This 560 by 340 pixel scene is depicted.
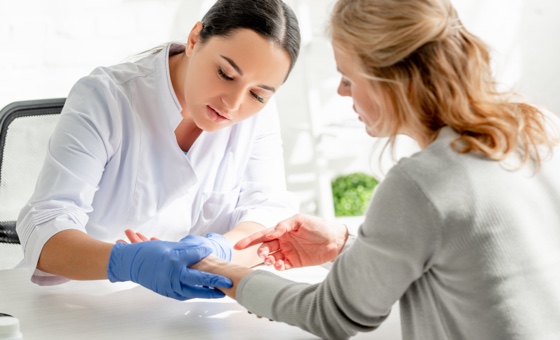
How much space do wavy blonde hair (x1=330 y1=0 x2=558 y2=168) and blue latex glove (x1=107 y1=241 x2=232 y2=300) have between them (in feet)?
1.25

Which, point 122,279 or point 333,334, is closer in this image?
point 333,334

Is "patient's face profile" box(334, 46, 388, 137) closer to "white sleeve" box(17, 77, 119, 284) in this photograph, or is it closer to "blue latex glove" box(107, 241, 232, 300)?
"blue latex glove" box(107, 241, 232, 300)

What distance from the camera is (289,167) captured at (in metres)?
3.32

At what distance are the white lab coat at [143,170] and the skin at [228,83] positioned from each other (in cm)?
4

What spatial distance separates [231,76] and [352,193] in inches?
75.9

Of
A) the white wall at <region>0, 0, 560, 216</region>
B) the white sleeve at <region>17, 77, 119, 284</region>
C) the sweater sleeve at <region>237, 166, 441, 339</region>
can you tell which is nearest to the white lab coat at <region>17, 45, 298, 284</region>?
the white sleeve at <region>17, 77, 119, 284</region>

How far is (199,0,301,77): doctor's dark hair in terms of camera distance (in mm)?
1428

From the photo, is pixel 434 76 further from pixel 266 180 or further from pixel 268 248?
pixel 266 180

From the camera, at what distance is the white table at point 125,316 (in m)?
1.09

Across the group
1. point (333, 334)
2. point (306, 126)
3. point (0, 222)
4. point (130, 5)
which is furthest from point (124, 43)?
point (333, 334)

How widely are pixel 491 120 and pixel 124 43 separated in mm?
2179

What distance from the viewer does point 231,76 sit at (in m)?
1.43

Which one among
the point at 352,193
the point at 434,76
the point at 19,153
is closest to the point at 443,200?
the point at 434,76

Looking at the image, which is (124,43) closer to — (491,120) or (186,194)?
(186,194)
